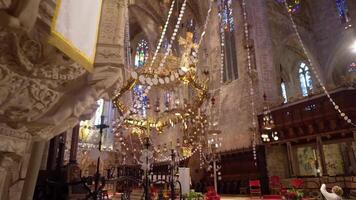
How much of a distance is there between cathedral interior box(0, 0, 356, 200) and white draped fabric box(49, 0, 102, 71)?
0.5 inches

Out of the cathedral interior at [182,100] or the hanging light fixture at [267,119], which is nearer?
the cathedral interior at [182,100]

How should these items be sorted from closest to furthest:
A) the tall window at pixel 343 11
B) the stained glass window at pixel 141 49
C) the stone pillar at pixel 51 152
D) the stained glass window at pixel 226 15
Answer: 1. the stone pillar at pixel 51 152
2. the stained glass window at pixel 226 15
3. the tall window at pixel 343 11
4. the stained glass window at pixel 141 49

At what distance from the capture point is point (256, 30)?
49.2 ft

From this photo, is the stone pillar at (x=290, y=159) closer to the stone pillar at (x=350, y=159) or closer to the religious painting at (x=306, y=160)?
the religious painting at (x=306, y=160)

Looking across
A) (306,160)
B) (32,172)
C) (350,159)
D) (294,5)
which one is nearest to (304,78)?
(294,5)

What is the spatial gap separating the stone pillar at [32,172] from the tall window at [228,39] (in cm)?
1315

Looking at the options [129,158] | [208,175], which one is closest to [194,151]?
[208,175]

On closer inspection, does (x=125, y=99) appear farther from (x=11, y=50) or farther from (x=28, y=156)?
(x=11, y=50)

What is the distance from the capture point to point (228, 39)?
16.6 metres

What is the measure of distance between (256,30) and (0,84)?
48.0 feet

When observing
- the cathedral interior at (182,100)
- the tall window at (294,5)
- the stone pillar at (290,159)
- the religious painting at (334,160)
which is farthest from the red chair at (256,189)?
the tall window at (294,5)

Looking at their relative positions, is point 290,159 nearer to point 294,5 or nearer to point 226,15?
point 226,15

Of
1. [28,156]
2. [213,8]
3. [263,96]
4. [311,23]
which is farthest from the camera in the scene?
[311,23]

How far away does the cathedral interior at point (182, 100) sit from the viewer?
2.44 m
